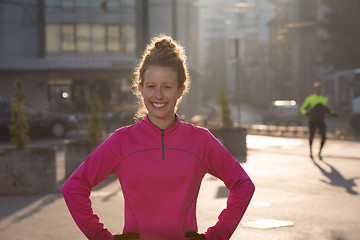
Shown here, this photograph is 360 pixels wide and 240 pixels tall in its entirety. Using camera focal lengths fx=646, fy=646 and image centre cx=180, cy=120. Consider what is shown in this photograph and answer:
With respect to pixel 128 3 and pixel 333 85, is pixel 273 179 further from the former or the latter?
pixel 333 85

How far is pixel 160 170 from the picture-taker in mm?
2865

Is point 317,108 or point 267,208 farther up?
point 317,108

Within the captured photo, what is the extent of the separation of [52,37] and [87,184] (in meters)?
47.9

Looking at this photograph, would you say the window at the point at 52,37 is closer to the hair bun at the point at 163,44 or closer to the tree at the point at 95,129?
the tree at the point at 95,129

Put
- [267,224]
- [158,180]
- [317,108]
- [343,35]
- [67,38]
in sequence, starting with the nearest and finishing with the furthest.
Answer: [158,180] → [267,224] → [317,108] → [67,38] → [343,35]

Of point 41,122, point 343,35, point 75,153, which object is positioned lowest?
point 41,122

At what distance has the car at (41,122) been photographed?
969 inches

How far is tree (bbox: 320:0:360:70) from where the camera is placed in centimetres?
5522

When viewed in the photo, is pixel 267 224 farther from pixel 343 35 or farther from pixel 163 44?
pixel 343 35

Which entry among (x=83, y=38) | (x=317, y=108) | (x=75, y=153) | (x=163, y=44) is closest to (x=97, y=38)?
(x=83, y=38)

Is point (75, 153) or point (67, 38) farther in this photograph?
point (67, 38)

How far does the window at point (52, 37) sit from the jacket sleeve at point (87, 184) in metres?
47.8

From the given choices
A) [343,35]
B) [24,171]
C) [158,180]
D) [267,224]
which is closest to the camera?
[158,180]

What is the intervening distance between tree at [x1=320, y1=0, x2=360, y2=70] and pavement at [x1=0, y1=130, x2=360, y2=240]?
43788mm
